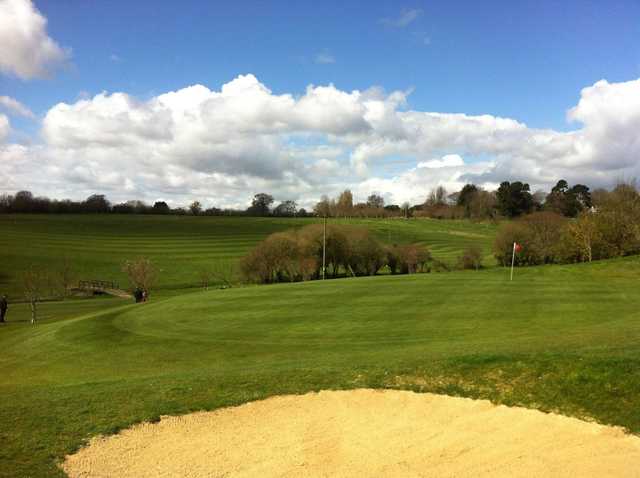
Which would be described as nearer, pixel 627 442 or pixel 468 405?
pixel 627 442

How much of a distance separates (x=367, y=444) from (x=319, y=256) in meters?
65.6

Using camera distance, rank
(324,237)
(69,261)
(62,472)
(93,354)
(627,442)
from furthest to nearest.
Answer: (69,261), (324,237), (93,354), (627,442), (62,472)

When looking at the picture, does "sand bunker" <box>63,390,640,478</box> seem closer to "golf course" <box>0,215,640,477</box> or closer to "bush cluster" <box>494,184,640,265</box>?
"golf course" <box>0,215,640,477</box>

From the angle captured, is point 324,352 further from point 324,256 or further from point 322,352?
point 324,256

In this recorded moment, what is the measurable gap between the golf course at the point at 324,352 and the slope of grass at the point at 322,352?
0.17 ft

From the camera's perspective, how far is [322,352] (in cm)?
1772

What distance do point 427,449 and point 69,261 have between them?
285 ft

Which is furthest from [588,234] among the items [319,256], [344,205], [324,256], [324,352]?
[344,205]

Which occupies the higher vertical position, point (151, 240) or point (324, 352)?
point (151, 240)

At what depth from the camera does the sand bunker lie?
7.68 meters

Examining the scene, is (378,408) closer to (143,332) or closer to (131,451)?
(131,451)

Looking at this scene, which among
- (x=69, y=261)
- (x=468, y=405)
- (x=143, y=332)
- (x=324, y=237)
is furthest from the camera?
(x=69, y=261)

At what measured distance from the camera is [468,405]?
10062 mm

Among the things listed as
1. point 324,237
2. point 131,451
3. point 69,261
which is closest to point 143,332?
point 131,451
